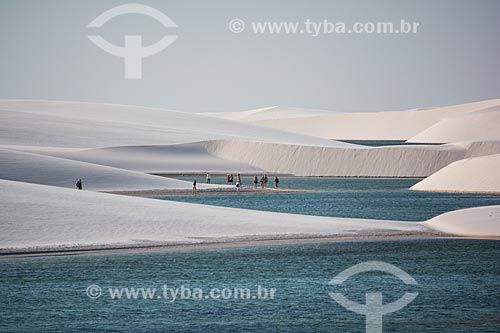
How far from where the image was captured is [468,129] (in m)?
174

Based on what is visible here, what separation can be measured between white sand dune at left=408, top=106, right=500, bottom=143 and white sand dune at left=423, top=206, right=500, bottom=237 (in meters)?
125

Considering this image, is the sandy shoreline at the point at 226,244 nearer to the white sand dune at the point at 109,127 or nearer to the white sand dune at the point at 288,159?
the white sand dune at the point at 288,159

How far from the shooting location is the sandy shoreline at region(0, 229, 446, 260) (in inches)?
1297

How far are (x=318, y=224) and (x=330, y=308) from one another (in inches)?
667

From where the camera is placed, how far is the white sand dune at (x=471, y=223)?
39.8 meters

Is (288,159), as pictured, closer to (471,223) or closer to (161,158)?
(161,158)

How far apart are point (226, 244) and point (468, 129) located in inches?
5669

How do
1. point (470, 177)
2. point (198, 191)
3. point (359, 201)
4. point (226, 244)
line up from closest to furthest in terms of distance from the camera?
1. point (226, 244)
2. point (359, 201)
3. point (198, 191)
4. point (470, 177)

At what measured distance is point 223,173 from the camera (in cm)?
9944

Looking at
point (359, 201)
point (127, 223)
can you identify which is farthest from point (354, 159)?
point (127, 223)

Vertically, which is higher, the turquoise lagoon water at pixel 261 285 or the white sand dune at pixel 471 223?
the white sand dune at pixel 471 223

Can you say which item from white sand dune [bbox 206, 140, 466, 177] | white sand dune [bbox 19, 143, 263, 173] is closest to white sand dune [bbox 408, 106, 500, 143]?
white sand dune [bbox 206, 140, 466, 177]

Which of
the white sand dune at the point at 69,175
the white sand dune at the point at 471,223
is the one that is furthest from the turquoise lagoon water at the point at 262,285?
the white sand dune at the point at 69,175

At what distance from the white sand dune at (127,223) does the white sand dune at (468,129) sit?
127m
